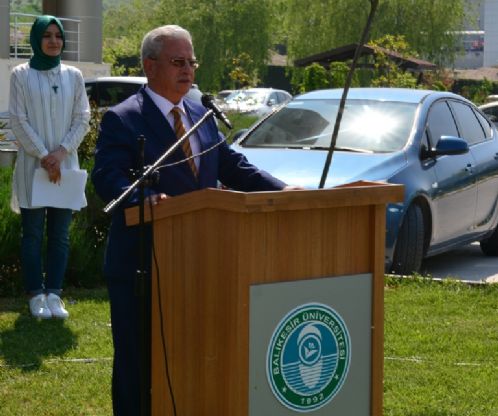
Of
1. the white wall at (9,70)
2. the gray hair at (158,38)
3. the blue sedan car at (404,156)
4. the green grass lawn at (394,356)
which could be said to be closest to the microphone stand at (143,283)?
the gray hair at (158,38)

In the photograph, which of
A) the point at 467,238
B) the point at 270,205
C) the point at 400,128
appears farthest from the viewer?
the point at 467,238

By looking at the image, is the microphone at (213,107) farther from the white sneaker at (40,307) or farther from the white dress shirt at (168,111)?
the white sneaker at (40,307)

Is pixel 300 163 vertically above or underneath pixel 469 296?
above

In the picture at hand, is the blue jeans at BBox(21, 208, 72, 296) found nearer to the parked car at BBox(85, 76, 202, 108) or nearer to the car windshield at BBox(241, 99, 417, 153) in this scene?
the car windshield at BBox(241, 99, 417, 153)

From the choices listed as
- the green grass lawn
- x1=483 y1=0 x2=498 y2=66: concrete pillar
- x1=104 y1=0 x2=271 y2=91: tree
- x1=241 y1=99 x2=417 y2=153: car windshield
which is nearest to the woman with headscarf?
the green grass lawn

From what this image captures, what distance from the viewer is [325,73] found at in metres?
21.5

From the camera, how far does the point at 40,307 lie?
8.05 m

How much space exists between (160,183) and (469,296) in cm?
492

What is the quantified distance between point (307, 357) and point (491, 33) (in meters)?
118

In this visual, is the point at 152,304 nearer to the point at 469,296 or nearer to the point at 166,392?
the point at 166,392

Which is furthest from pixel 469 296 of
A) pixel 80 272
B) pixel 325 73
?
pixel 325 73

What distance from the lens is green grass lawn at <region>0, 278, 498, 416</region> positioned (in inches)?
241

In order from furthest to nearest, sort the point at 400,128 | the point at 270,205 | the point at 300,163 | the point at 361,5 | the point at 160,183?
the point at 361,5 < the point at 400,128 < the point at 300,163 < the point at 160,183 < the point at 270,205

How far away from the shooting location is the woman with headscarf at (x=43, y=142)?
808cm
